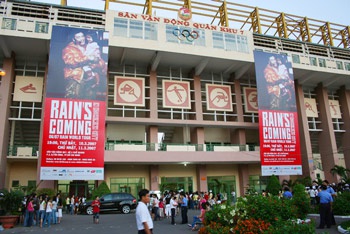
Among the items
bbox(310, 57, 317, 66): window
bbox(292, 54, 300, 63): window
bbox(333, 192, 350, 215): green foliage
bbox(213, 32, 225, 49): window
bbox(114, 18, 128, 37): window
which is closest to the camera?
bbox(333, 192, 350, 215): green foliage

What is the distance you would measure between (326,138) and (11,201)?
32.6 m

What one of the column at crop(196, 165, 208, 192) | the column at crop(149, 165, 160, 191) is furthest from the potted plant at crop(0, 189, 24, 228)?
the column at crop(196, 165, 208, 192)

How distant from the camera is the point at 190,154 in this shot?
27234mm

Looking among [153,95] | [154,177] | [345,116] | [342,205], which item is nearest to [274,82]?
[153,95]

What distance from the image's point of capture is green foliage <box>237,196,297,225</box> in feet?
29.3

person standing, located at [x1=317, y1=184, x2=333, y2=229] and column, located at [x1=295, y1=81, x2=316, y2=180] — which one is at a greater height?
column, located at [x1=295, y1=81, x2=316, y2=180]

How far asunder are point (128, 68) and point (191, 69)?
6.74 meters

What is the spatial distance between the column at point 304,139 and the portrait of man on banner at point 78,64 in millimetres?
21866

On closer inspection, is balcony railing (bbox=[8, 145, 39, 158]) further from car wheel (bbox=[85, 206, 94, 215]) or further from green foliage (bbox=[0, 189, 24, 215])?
green foliage (bbox=[0, 189, 24, 215])

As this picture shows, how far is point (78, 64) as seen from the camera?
25.2 metres

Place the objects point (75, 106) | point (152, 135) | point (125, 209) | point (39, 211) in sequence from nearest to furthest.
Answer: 1. point (39, 211)
2. point (125, 209)
3. point (75, 106)
4. point (152, 135)

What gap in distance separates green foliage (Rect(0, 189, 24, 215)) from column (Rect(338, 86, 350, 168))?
35.1m

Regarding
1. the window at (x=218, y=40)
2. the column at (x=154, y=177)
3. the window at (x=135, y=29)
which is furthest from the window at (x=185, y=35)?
the column at (x=154, y=177)

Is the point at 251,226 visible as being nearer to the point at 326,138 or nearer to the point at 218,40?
the point at 218,40
